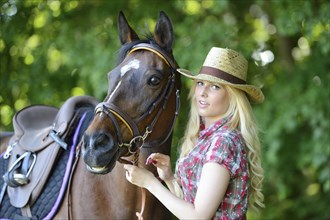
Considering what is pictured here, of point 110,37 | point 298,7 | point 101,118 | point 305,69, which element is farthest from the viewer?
point 305,69

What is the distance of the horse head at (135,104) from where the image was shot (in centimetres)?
293

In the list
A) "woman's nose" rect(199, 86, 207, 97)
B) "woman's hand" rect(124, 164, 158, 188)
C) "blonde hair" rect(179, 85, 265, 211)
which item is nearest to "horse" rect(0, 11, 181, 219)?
"woman's hand" rect(124, 164, 158, 188)

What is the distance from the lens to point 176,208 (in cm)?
280

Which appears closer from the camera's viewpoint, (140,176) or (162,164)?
(140,176)

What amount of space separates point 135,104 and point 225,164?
1.97 feet

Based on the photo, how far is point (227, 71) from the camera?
121 inches

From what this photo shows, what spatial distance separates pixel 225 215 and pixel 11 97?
461cm

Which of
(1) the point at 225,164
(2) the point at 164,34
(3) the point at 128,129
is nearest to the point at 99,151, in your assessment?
(3) the point at 128,129

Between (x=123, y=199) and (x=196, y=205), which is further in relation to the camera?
(x=123, y=199)

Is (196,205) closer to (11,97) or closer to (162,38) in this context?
(162,38)

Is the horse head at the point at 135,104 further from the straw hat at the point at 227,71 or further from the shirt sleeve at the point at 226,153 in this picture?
the shirt sleeve at the point at 226,153

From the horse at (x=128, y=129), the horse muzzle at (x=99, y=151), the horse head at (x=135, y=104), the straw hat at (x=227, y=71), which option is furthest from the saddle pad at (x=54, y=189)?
the straw hat at (x=227, y=71)

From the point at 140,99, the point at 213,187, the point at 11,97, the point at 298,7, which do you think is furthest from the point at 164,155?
the point at 11,97

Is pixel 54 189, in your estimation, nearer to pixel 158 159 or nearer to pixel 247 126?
pixel 158 159
